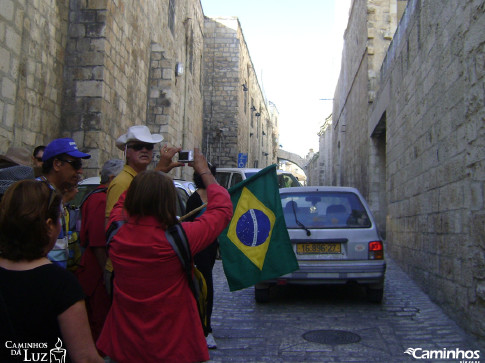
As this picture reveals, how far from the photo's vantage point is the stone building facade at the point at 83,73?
6409 millimetres

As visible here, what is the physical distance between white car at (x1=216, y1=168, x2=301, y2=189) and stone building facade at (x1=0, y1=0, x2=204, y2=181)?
6.34ft

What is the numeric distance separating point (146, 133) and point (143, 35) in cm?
945

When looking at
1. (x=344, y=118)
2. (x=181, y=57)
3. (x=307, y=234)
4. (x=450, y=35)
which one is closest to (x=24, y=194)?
(x=307, y=234)

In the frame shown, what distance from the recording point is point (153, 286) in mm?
2055

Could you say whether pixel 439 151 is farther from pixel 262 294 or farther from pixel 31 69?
pixel 31 69

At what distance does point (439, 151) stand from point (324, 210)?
1.54 meters

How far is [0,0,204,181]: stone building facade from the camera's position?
21.0ft

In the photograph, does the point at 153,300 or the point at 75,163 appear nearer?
the point at 153,300

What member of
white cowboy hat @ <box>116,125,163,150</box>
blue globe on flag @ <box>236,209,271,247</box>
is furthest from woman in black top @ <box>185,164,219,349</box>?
white cowboy hat @ <box>116,125,163,150</box>

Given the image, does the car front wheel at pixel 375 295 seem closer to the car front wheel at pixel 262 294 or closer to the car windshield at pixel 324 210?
the car windshield at pixel 324 210

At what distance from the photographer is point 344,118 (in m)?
21.8

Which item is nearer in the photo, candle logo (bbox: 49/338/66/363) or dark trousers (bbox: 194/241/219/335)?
candle logo (bbox: 49/338/66/363)

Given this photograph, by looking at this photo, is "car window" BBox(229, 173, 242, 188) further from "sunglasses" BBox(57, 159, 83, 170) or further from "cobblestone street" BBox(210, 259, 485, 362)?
"sunglasses" BBox(57, 159, 83, 170)

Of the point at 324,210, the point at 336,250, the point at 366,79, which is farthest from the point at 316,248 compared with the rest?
the point at 366,79
